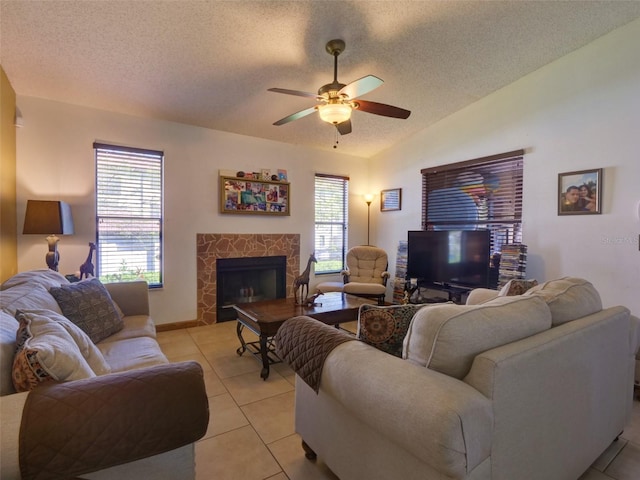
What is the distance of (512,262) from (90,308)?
12.9 ft

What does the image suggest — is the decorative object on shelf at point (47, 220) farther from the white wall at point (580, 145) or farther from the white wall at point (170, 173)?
the white wall at point (580, 145)

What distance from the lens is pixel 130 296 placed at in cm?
294

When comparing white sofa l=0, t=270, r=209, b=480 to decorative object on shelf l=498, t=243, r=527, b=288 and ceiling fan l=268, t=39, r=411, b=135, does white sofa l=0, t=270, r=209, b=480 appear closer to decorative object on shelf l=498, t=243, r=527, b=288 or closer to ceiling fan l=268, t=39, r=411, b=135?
ceiling fan l=268, t=39, r=411, b=135

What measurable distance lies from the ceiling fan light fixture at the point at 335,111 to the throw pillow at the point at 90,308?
2.21 meters

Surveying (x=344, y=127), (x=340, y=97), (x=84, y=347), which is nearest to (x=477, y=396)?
(x=84, y=347)

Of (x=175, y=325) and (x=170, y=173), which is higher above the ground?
(x=170, y=173)

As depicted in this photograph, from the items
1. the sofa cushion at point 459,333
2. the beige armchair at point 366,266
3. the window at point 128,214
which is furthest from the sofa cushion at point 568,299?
the window at point 128,214

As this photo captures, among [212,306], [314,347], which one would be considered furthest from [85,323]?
[212,306]

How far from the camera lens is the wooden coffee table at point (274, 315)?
9.02 ft

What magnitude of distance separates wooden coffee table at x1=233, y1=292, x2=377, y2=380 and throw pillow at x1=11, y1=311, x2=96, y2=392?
1.57m

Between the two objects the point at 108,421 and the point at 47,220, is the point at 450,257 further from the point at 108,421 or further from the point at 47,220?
the point at 47,220

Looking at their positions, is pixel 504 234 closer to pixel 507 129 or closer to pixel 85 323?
pixel 507 129

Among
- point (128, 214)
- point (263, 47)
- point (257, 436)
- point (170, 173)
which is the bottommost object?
point (257, 436)

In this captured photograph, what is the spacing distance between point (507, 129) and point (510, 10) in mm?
1473
